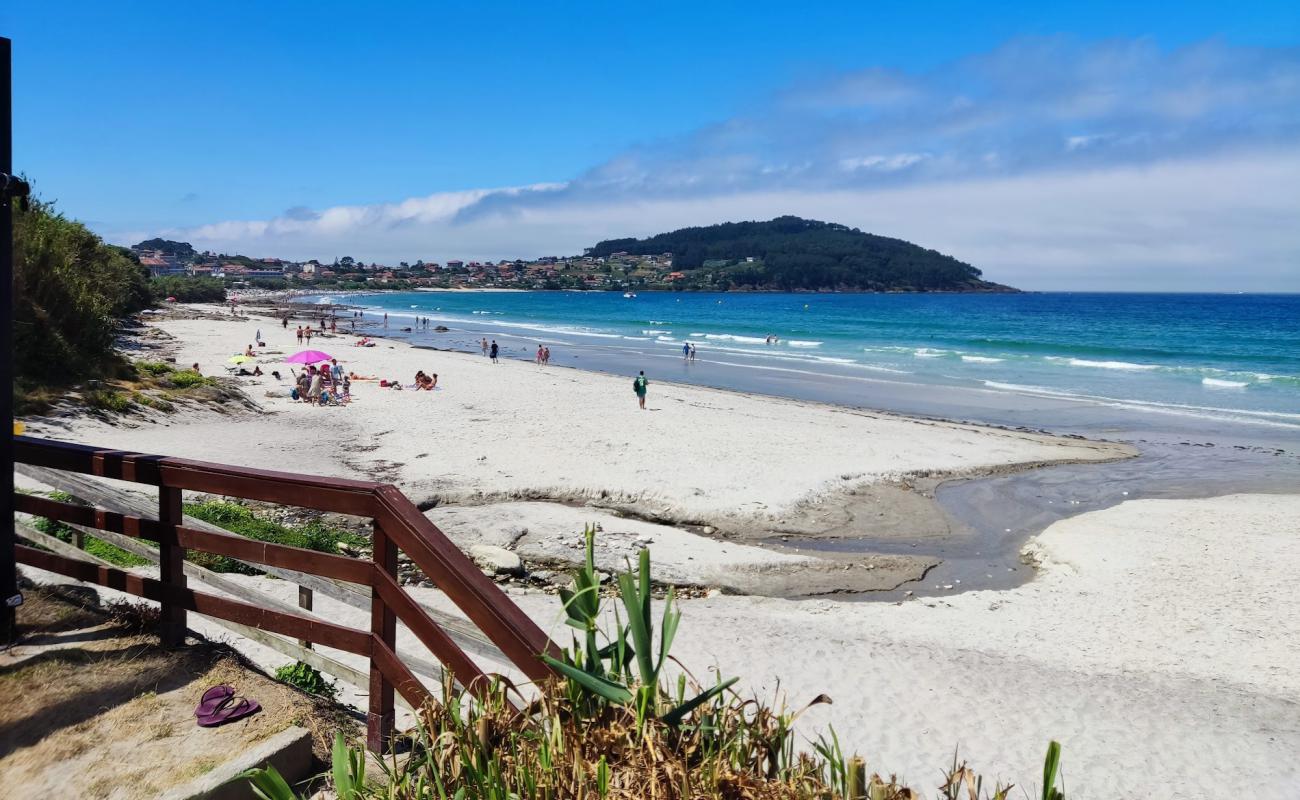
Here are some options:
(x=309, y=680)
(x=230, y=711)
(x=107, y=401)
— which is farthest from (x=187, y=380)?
(x=230, y=711)

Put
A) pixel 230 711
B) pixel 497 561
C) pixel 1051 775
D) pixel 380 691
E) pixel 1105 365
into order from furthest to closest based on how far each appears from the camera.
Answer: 1. pixel 1105 365
2. pixel 497 561
3. pixel 230 711
4. pixel 380 691
5. pixel 1051 775

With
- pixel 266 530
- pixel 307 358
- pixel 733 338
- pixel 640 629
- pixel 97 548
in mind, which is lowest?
pixel 266 530

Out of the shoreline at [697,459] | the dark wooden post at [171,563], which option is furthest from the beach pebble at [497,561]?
the dark wooden post at [171,563]

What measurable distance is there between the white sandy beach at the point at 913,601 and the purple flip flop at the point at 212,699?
195 inches

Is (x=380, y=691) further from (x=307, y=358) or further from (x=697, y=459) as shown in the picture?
(x=307, y=358)

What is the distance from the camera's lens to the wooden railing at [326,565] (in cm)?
261

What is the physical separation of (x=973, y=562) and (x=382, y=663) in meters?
11.4

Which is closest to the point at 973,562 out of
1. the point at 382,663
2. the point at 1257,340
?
the point at 382,663

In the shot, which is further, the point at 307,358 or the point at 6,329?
the point at 307,358

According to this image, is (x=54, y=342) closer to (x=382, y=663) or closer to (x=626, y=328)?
(x=382, y=663)

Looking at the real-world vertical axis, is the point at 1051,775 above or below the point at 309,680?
above

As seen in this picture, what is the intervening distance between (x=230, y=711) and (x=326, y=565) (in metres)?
0.71

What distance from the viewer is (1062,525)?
48.2 ft

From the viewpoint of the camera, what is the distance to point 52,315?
2048 cm
